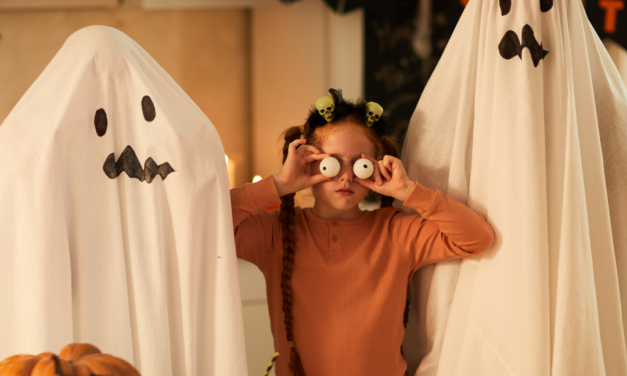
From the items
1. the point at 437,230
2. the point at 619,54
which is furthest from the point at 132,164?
the point at 619,54

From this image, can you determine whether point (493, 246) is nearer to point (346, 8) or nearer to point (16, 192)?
point (16, 192)

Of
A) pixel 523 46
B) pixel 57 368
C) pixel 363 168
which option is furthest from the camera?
pixel 363 168

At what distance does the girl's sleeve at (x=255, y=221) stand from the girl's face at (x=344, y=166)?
0.33ft

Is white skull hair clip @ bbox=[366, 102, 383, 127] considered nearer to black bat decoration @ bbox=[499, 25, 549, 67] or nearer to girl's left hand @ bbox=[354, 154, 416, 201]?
girl's left hand @ bbox=[354, 154, 416, 201]

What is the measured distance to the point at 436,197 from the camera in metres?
0.81

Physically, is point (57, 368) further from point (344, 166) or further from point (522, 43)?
point (522, 43)

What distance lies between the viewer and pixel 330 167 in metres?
0.85

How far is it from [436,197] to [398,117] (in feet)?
2.71

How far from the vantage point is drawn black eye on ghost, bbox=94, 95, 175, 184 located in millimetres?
638

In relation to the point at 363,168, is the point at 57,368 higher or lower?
lower

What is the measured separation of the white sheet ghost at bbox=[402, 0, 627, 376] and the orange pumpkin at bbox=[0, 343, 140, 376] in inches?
22.9

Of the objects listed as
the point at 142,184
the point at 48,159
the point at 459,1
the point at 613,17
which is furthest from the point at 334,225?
the point at 613,17

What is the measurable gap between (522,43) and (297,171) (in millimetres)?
439

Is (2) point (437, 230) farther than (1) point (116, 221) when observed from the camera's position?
Yes
